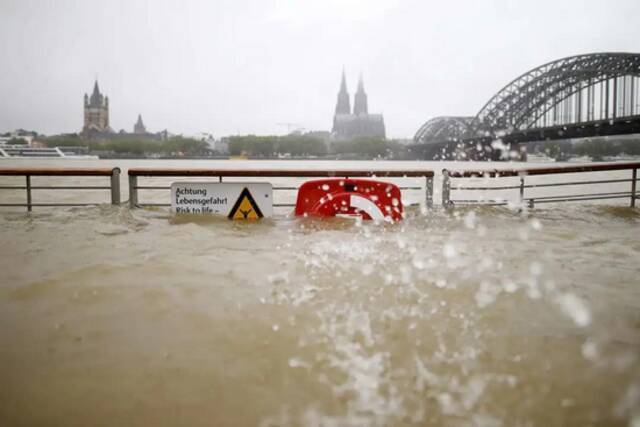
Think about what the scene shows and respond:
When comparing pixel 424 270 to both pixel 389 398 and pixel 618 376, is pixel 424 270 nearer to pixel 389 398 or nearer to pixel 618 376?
pixel 618 376

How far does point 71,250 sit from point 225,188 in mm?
3161

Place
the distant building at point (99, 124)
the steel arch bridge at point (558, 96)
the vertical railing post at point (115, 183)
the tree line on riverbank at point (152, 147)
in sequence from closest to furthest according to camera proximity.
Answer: the vertical railing post at point (115, 183), the steel arch bridge at point (558, 96), the tree line on riverbank at point (152, 147), the distant building at point (99, 124)

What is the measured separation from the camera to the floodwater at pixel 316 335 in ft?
6.91

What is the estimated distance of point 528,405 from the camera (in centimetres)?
213

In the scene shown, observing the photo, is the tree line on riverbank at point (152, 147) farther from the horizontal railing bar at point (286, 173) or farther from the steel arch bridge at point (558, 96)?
the horizontal railing bar at point (286, 173)

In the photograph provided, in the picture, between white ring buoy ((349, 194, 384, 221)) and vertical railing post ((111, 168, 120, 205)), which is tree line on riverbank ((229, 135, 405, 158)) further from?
white ring buoy ((349, 194, 384, 221))

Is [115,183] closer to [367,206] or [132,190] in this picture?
[132,190]

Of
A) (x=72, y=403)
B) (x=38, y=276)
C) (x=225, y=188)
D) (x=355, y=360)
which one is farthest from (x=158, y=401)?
(x=225, y=188)

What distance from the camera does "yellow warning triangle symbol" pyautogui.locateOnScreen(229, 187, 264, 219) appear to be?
26.8 ft

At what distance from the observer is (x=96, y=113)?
17400cm

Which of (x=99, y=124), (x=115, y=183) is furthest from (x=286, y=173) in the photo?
(x=99, y=124)

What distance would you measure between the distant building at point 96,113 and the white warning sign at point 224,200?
17979cm

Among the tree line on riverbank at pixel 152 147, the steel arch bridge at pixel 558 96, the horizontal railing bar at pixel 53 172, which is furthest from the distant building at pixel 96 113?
the horizontal railing bar at pixel 53 172

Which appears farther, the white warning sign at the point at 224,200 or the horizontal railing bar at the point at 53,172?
the horizontal railing bar at the point at 53,172
